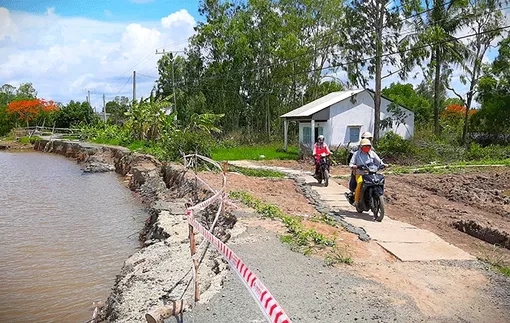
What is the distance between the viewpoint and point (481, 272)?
20.7 ft

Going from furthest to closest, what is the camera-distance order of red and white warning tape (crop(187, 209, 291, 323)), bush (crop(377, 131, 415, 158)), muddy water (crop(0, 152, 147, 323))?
bush (crop(377, 131, 415, 158)) → muddy water (crop(0, 152, 147, 323)) → red and white warning tape (crop(187, 209, 291, 323))

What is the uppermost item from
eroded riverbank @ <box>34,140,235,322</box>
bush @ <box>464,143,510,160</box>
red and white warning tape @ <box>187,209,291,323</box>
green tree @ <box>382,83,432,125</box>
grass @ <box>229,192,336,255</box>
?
green tree @ <box>382,83,432,125</box>

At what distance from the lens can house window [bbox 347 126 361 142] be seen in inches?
1034

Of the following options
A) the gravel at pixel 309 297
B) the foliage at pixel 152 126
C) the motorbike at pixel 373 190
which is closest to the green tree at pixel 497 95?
the foliage at pixel 152 126

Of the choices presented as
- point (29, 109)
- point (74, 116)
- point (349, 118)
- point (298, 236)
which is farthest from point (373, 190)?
point (29, 109)

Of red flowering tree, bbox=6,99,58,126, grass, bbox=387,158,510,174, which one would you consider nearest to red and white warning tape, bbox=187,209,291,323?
grass, bbox=387,158,510,174

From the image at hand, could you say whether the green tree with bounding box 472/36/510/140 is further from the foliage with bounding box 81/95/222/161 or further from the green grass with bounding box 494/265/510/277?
the green grass with bounding box 494/265/510/277

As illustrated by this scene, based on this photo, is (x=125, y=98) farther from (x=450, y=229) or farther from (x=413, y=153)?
(x=450, y=229)

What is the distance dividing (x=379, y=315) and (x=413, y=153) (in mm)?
20061

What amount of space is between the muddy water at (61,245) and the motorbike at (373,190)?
4.98 m

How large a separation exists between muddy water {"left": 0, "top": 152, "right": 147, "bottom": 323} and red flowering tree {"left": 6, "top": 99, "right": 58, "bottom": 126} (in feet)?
109

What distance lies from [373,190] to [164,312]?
5.93 m

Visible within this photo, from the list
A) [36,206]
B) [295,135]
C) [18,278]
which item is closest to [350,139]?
[295,135]

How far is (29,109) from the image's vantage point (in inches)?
2068
